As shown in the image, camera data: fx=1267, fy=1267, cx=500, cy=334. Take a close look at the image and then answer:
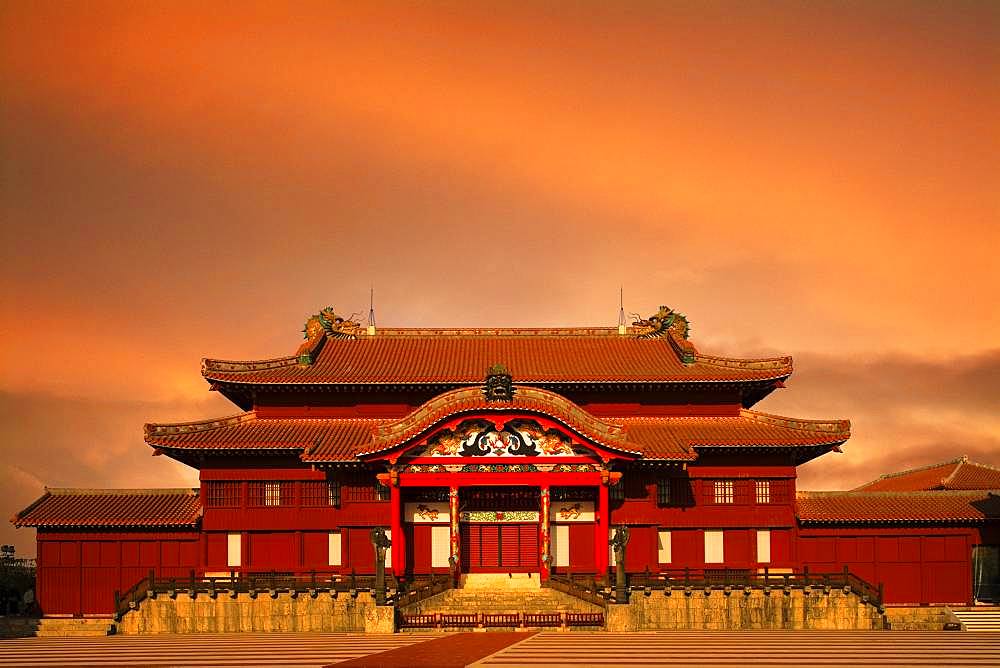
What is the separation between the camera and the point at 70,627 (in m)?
50.1

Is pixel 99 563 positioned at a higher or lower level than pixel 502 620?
higher

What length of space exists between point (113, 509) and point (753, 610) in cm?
2826

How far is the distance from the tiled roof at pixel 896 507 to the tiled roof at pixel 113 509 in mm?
27455

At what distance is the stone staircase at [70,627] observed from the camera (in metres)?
49.2

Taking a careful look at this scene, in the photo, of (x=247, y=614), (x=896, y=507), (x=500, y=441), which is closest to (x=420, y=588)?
(x=247, y=614)

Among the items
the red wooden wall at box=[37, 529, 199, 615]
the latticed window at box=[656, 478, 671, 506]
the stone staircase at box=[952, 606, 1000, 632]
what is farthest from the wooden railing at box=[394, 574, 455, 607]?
the stone staircase at box=[952, 606, 1000, 632]

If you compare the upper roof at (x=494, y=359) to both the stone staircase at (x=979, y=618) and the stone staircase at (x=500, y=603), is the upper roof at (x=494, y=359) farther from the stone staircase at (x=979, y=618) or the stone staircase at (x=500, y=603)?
the stone staircase at (x=979, y=618)

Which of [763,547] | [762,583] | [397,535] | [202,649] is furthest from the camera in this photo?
[763,547]

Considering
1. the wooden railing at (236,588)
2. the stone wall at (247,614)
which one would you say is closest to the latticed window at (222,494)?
the wooden railing at (236,588)

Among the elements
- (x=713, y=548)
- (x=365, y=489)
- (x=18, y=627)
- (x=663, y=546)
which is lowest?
(x=18, y=627)

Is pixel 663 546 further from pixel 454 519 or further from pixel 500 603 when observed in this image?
pixel 500 603

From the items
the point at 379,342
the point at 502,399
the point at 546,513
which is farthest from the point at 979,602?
the point at 379,342

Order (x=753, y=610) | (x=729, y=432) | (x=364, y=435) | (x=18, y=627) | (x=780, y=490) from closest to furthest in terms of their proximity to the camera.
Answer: (x=753, y=610), (x=18, y=627), (x=780, y=490), (x=364, y=435), (x=729, y=432)

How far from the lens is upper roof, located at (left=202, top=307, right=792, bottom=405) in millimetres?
58156
